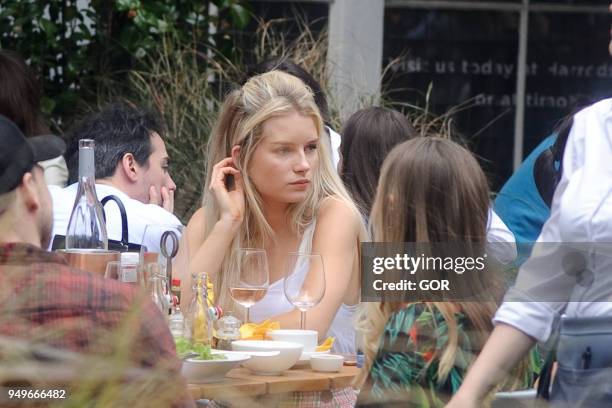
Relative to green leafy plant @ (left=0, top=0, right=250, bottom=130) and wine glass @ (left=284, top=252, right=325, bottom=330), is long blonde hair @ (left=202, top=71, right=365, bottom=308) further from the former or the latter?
green leafy plant @ (left=0, top=0, right=250, bottom=130)

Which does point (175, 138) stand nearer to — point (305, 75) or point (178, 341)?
point (305, 75)

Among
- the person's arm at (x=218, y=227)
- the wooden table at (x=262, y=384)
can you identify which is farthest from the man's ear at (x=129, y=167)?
the wooden table at (x=262, y=384)

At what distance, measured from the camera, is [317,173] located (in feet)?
13.1

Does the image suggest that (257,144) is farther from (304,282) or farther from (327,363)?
(327,363)

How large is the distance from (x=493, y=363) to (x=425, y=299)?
223mm

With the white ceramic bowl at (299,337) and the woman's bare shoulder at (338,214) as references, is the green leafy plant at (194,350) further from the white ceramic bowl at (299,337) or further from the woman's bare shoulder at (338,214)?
the woman's bare shoulder at (338,214)

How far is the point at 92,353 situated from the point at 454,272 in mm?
769

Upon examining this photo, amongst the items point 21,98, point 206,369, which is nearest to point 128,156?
point 21,98

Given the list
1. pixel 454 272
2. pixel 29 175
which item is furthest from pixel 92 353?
pixel 454 272

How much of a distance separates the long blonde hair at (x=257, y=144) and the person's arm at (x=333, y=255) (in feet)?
0.15

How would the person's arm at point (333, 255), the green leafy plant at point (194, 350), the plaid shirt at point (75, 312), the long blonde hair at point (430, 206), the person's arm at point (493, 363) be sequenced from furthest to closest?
the person's arm at point (333, 255), the green leafy plant at point (194, 350), the long blonde hair at point (430, 206), the person's arm at point (493, 363), the plaid shirt at point (75, 312)

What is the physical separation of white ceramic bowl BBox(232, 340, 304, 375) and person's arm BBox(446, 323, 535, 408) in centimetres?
89

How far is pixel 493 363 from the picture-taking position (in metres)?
2.32

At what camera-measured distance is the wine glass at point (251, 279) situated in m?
3.47
